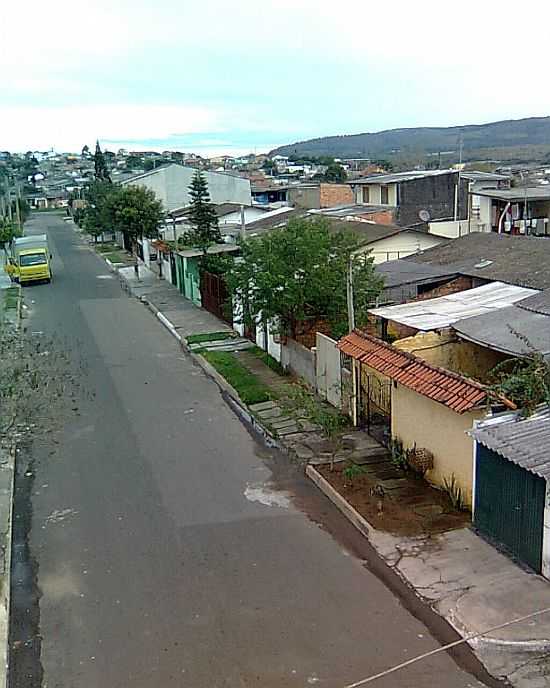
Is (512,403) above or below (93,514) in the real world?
above

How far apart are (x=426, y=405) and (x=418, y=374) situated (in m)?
0.57

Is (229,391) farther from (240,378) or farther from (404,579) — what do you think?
(404,579)

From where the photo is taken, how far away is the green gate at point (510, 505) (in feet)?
30.0

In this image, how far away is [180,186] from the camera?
2552 inches

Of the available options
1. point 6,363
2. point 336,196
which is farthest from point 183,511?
point 336,196

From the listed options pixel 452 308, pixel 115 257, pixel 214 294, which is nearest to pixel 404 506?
pixel 452 308

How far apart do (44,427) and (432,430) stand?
320 inches

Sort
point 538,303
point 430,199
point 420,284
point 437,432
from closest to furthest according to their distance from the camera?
point 437,432 → point 538,303 → point 420,284 → point 430,199

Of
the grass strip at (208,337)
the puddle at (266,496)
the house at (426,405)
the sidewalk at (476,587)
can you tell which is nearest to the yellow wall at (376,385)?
the house at (426,405)

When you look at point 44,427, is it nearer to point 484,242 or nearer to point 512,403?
point 512,403

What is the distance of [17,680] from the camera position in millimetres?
7727

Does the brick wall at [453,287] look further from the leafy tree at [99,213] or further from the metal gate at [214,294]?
the leafy tree at [99,213]

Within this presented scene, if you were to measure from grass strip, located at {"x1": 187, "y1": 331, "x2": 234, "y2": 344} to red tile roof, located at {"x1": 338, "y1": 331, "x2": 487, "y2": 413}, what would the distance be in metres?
9.82

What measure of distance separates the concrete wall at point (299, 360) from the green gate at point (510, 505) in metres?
7.51
